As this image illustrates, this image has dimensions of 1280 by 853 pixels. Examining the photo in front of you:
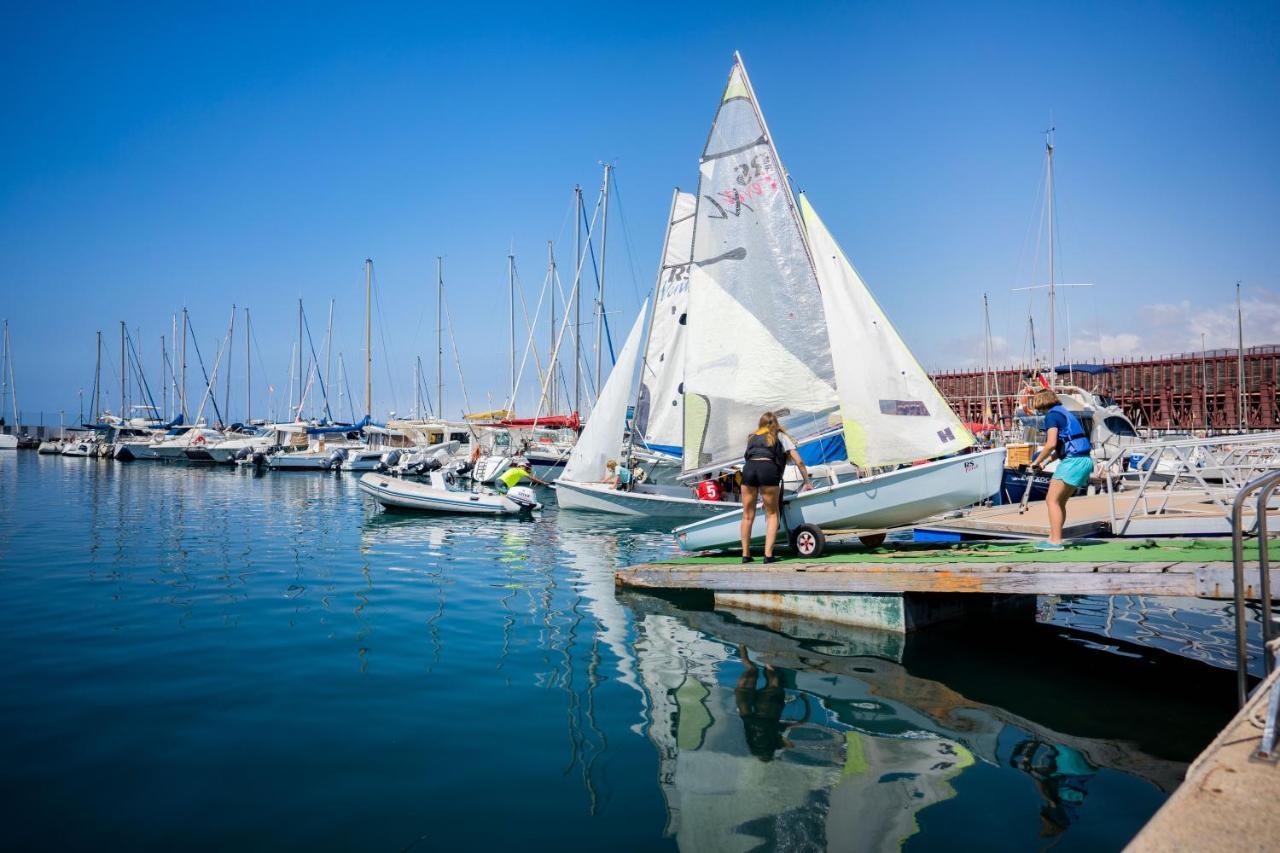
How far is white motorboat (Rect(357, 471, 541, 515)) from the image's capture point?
2619cm

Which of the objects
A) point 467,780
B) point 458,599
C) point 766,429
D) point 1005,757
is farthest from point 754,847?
point 458,599

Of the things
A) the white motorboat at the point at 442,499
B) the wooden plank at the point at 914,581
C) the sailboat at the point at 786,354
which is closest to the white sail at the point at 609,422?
the white motorboat at the point at 442,499

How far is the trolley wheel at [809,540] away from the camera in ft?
36.6

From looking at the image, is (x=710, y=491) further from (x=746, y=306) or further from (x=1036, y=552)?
(x=1036, y=552)

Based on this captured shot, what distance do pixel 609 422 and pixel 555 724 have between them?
2100 centimetres

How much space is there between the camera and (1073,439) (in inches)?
354

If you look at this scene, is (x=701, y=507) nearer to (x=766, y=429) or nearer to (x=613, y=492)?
(x=613, y=492)

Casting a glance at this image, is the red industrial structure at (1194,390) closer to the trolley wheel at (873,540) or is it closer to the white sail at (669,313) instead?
the white sail at (669,313)

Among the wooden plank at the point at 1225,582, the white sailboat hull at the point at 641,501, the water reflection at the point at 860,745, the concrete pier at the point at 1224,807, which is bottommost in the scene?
the water reflection at the point at 860,745

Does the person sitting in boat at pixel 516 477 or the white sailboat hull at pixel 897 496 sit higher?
the white sailboat hull at pixel 897 496

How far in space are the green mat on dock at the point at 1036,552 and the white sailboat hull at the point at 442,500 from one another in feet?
48.2

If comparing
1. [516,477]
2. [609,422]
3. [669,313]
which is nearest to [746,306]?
[669,313]

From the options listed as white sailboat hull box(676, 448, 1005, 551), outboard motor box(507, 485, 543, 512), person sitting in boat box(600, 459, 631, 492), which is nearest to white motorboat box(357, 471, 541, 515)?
outboard motor box(507, 485, 543, 512)

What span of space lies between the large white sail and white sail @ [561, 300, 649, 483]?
43.9ft
